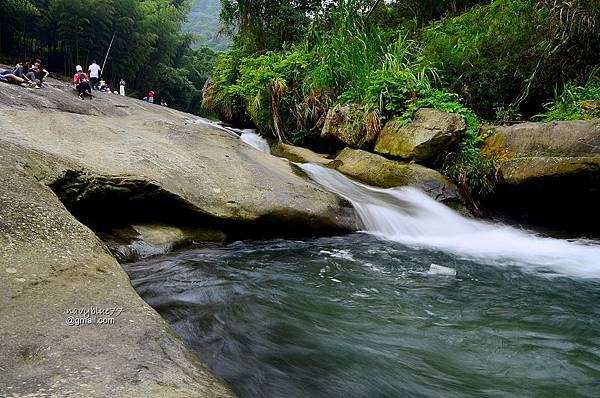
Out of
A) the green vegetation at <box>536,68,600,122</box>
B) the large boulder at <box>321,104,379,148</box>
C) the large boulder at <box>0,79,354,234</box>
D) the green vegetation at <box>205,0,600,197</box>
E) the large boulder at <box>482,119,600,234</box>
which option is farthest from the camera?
the large boulder at <box>321,104,379,148</box>

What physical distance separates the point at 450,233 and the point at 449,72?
3.53 metres

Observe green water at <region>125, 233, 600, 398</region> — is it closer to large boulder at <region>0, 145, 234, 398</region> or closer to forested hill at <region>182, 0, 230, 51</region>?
large boulder at <region>0, 145, 234, 398</region>

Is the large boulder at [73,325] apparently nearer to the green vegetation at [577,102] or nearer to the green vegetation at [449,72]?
the green vegetation at [449,72]

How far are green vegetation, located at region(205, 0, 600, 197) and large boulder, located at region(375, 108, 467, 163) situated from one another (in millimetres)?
193

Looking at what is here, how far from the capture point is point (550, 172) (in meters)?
4.78

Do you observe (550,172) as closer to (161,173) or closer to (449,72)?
(449,72)

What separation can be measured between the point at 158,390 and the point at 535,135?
5.51m

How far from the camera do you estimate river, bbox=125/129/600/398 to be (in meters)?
2.08

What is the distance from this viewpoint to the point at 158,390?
51.4 inches

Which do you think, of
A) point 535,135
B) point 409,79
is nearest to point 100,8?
point 409,79

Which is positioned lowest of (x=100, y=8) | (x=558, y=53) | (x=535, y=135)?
(x=535, y=135)

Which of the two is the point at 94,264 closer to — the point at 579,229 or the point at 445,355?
the point at 445,355

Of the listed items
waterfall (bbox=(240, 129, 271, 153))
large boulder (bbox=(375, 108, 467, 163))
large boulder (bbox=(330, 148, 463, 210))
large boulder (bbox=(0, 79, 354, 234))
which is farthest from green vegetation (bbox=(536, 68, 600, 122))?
waterfall (bbox=(240, 129, 271, 153))

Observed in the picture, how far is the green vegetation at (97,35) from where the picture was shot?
80.5 feet
